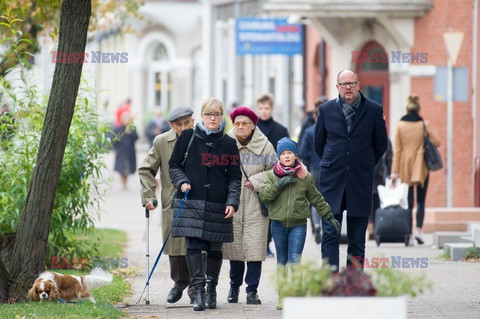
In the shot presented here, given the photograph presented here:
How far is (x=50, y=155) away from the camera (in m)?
10.8

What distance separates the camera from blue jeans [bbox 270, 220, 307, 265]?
1049 centimetres

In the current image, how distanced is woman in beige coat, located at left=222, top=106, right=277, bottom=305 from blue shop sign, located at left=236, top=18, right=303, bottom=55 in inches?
644

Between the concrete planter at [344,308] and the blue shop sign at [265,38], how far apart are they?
20369 mm

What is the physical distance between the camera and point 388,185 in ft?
54.1

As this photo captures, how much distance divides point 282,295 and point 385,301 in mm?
794

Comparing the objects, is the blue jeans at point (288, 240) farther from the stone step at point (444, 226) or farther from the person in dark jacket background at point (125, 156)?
the person in dark jacket background at point (125, 156)

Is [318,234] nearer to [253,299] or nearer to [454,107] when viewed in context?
[454,107]

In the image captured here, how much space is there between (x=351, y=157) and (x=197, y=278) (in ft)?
5.49

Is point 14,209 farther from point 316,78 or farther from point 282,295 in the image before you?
point 316,78

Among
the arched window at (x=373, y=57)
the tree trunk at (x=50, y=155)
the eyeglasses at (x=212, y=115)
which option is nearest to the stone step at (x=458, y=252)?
the eyeglasses at (x=212, y=115)

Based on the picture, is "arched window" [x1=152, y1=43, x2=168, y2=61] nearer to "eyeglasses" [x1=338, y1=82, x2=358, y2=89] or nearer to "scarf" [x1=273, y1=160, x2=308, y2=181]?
"eyeglasses" [x1=338, y1=82, x2=358, y2=89]

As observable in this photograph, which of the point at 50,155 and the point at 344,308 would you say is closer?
the point at 344,308

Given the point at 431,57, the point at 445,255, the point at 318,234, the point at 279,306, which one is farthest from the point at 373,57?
the point at 279,306

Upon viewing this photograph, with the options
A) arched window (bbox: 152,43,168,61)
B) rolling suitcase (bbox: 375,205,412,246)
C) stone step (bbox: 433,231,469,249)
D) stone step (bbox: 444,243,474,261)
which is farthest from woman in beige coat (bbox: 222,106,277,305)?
arched window (bbox: 152,43,168,61)
